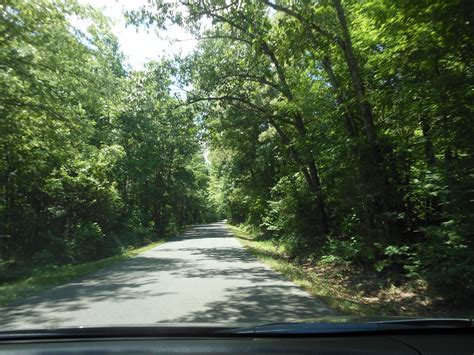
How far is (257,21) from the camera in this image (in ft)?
40.8

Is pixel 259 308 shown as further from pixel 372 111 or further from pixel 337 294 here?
pixel 372 111

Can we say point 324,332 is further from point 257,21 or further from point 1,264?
point 1,264

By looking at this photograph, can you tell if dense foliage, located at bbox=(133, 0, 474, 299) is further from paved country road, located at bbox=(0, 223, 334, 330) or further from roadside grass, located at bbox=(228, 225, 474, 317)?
paved country road, located at bbox=(0, 223, 334, 330)

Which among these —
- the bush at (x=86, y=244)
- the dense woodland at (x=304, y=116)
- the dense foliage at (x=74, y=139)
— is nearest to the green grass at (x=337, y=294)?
the dense woodland at (x=304, y=116)

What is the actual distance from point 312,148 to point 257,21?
16.5 feet

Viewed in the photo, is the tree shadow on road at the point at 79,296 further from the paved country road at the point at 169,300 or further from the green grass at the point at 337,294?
the green grass at the point at 337,294

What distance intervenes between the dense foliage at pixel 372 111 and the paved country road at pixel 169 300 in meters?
2.60

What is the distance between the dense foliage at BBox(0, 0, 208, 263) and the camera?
1284cm

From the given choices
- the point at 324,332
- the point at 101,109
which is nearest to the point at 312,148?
the point at 101,109

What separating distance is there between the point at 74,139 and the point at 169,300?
9076 mm

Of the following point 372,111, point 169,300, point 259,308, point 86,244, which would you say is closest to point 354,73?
point 372,111

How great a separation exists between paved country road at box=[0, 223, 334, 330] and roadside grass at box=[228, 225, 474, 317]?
0.42 m

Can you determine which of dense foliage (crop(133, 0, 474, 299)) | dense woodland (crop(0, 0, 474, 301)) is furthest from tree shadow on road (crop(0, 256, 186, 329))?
dense foliage (crop(133, 0, 474, 299))

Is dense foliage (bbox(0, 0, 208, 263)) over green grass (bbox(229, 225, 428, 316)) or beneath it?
over
